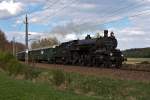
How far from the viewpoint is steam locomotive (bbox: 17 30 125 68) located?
132 ft

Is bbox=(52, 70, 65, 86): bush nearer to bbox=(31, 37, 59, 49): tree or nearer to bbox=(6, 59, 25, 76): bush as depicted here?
bbox=(6, 59, 25, 76): bush

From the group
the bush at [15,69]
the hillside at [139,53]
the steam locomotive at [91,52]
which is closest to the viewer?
the bush at [15,69]

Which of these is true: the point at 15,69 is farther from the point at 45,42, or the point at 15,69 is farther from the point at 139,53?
the point at 45,42

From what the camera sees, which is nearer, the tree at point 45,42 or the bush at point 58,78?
the bush at point 58,78

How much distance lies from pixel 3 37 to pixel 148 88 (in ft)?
453

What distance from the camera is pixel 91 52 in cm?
4316

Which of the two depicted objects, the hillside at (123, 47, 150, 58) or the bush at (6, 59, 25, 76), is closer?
the bush at (6, 59, 25, 76)

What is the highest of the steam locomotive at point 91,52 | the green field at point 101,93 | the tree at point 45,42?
the tree at point 45,42

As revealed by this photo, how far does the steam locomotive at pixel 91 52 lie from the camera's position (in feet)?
132

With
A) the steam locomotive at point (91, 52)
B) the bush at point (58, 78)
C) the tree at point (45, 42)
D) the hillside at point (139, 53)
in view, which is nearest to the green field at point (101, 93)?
the bush at point (58, 78)

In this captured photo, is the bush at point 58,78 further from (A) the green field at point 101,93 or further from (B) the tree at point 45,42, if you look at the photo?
(B) the tree at point 45,42

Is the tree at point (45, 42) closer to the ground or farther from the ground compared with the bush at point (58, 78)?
farther from the ground

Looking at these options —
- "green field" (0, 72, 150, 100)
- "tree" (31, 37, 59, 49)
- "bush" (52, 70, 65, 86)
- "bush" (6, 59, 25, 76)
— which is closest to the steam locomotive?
"bush" (6, 59, 25, 76)

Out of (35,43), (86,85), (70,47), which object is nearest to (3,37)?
(35,43)
